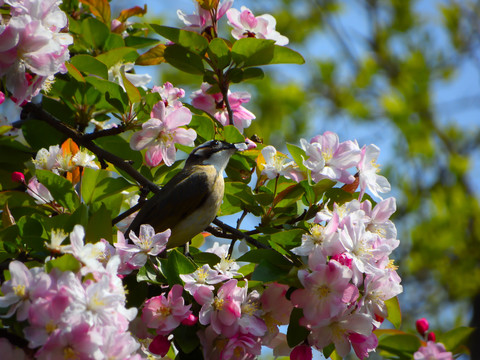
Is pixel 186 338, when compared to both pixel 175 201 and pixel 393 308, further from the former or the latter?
pixel 175 201

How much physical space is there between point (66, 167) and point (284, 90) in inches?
165

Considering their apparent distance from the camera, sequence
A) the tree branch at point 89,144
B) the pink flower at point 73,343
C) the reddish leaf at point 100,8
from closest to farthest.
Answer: the pink flower at point 73,343 → the tree branch at point 89,144 → the reddish leaf at point 100,8

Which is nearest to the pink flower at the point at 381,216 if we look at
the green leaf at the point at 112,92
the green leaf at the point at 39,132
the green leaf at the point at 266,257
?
the green leaf at the point at 266,257

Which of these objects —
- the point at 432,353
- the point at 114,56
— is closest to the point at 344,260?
the point at 432,353

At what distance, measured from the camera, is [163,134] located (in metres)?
2.39

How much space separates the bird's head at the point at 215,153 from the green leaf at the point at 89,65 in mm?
517

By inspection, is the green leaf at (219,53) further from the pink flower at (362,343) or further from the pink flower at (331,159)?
the pink flower at (362,343)

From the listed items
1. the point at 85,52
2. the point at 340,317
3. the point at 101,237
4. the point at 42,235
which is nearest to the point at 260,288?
the point at 340,317

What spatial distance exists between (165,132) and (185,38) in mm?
397

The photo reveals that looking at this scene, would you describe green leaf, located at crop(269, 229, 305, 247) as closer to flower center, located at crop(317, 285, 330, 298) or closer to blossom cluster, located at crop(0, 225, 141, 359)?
flower center, located at crop(317, 285, 330, 298)

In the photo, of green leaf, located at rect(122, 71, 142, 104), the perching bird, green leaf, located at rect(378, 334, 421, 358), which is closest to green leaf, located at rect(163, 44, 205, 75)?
green leaf, located at rect(122, 71, 142, 104)

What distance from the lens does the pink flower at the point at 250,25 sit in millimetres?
2600

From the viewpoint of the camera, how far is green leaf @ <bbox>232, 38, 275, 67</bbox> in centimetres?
241

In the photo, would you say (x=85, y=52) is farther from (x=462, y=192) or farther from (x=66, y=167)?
(x=462, y=192)
